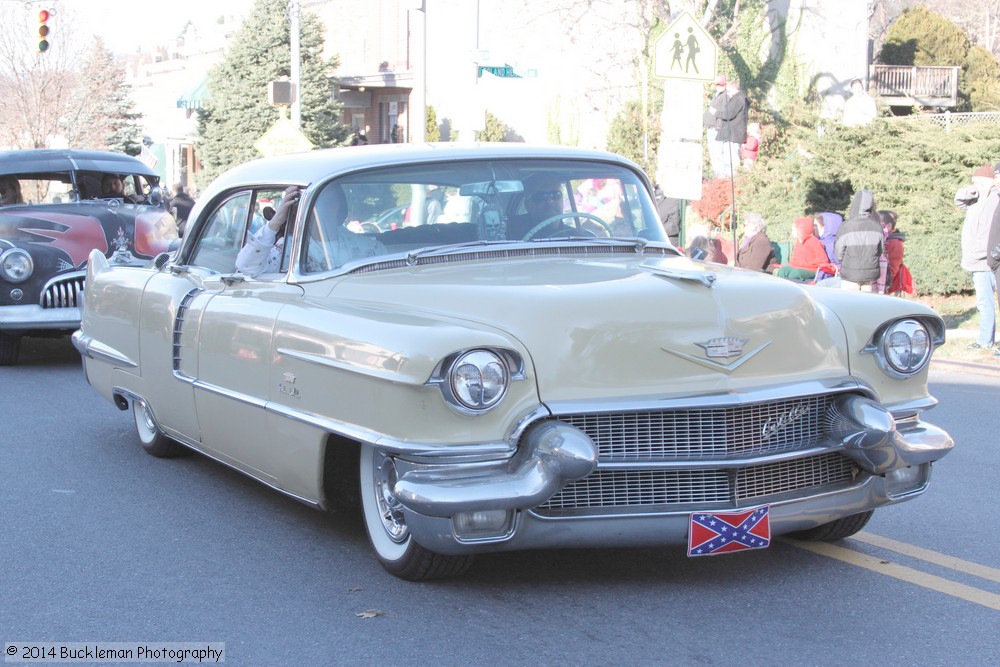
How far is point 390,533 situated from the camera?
183 inches

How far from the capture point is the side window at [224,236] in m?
6.21

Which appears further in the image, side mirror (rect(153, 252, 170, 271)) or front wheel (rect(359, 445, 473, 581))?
side mirror (rect(153, 252, 170, 271))

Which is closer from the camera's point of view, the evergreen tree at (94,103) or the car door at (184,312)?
the car door at (184,312)

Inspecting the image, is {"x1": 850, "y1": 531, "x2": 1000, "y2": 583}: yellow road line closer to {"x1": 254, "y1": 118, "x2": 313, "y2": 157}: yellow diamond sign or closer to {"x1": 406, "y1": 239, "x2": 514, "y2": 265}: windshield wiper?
{"x1": 406, "y1": 239, "x2": 514, "y2": 265}: windshield wiper

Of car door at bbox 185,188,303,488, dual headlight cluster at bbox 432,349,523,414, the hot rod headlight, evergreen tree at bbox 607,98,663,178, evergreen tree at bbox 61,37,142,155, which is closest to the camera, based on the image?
dual headlight cluster at bbox 432,349,523,414

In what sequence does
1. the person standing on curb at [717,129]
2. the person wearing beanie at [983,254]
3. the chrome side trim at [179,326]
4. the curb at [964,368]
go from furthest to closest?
the person standing on curb at [717,129]
the person wearing beanie at [983,254]
the curb at [964,368]
the chrome side trim at [179,326]

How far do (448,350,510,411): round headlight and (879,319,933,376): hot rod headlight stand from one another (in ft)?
5.31

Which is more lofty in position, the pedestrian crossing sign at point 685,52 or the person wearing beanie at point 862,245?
the pedestrian crossing sign at point 685,52

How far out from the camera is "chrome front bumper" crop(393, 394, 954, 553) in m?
4.04

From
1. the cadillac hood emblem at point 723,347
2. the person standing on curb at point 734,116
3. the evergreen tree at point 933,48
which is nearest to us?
the cadillac hood emblem at point 723,347

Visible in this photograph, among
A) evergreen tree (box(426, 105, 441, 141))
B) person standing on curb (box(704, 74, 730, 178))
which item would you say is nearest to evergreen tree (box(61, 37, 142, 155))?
evergreen tree (box(426, 105, 441, 141))

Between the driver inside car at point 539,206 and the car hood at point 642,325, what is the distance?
24.3 inches

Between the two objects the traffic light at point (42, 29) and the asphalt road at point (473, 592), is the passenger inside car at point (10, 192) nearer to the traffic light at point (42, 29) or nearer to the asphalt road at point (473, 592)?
the asphalt road at point (473, 592)

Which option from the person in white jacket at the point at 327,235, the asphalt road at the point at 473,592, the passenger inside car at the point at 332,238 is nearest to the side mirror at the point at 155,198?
the asphalt road at the point at 473,592
